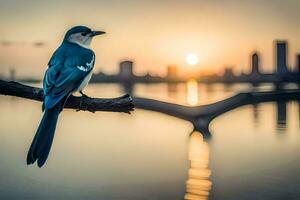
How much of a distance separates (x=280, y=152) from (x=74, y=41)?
20.1 metres

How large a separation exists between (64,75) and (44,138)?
583mm

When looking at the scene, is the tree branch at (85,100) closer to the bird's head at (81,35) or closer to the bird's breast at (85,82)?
the bird's breast at (85,82)

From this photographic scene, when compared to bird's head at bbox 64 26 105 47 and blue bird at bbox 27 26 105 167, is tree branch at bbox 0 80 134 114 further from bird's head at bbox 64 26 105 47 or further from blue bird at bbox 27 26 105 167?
bird's head at bbox 64 26 105 47

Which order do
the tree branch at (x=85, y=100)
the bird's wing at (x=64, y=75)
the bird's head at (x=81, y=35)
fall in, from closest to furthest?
1. the tree branch at (x=85, y=100)
2. the bird's wing at (x=64, y=75)
3. the bird's head at (x=81, y=35)

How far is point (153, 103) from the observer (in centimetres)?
1516

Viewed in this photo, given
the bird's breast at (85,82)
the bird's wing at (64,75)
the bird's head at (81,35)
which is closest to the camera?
the bird's wing at (64,75)

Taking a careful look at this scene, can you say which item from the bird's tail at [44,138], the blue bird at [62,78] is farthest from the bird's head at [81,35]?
the bird's tail at [44,138]

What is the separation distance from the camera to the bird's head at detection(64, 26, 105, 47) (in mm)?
2854

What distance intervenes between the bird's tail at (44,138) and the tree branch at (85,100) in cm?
16

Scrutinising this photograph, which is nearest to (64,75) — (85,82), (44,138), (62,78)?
(62,78)

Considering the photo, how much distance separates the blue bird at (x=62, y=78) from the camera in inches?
80.3

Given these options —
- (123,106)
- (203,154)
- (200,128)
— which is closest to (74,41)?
(123,106)

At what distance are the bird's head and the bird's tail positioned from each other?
752mm

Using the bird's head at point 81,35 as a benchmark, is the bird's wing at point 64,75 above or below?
below
